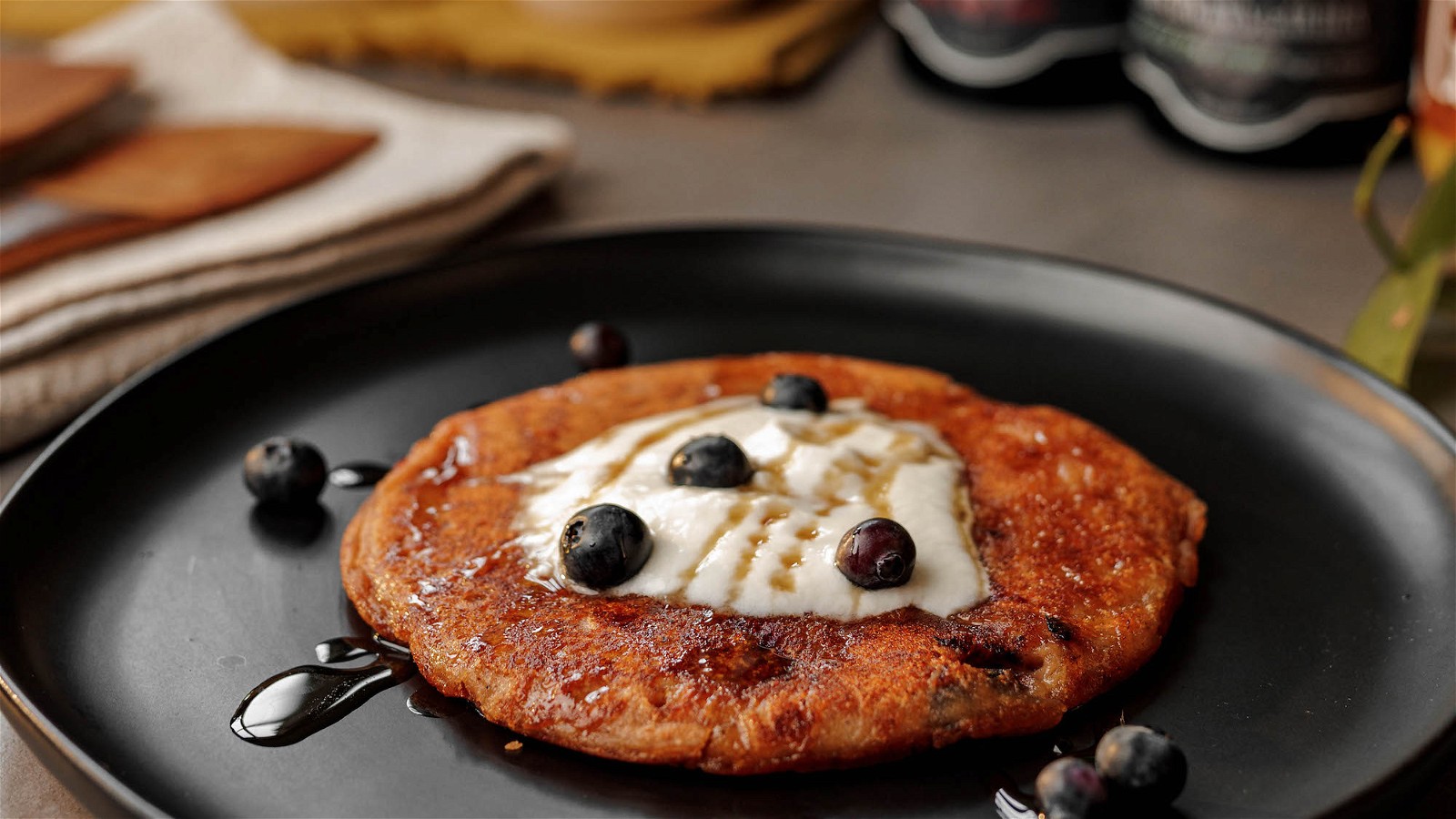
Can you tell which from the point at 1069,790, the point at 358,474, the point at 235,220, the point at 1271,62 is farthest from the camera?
the point at 1271,62

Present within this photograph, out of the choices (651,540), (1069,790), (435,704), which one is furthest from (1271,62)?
(435,704)

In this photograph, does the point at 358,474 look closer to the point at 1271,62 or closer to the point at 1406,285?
the point at 1406,285

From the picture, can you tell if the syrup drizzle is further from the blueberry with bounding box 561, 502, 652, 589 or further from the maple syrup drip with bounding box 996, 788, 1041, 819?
the maple syrup drip with bounding box 996, 788, 1041, 819

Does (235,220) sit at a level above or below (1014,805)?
above

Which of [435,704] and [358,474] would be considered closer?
[435,704]

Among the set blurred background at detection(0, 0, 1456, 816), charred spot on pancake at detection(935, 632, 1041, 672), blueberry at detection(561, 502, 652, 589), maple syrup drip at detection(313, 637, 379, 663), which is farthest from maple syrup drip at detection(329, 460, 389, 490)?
charred spot on pancake at detection(935, 632, 1041, 672)

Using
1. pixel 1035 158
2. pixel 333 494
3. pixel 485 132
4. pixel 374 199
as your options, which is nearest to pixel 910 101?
pixel 1035 158
